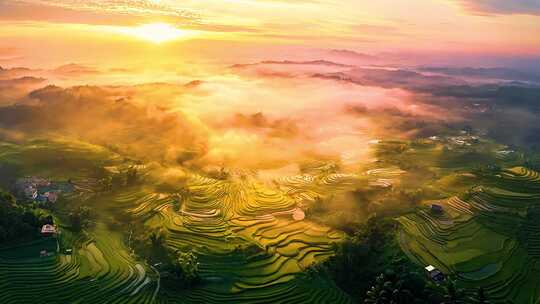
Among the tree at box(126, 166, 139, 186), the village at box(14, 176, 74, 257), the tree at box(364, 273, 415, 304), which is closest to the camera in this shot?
the tree at box(364, 273, 415, 304)

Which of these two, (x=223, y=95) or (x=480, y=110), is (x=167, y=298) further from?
(x=480, y=110)

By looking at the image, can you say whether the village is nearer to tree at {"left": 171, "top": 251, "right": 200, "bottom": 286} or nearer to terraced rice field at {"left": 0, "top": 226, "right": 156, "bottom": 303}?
terraced rice field at {"left": 0, "top": 226, "right": 156, "bottom": 303}

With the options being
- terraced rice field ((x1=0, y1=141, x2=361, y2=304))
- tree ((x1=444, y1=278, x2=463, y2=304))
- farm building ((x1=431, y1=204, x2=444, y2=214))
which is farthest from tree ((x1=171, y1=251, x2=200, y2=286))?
farm building ((x1=431, y1=204, x2=444, y2=214))

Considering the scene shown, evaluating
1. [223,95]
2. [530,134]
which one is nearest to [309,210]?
[530,134]

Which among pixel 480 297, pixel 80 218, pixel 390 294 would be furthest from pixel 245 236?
pixel 480 297

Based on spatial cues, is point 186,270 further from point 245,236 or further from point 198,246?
point 245,236

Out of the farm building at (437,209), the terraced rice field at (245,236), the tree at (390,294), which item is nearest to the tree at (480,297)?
the tree at (390,294)

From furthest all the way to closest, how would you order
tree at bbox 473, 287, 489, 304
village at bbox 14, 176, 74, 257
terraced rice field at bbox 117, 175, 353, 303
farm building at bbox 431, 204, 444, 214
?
village at bbox 14, 176, 74, 257
farm building at bbox 431, 204, 444, 214
terraced rice field at bbox 117, 175, 353, 303
tree at bbox 473, 287, 489, 304

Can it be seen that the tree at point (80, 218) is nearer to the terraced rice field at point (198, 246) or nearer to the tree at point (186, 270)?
the terraced rice field at point (198, 246)
